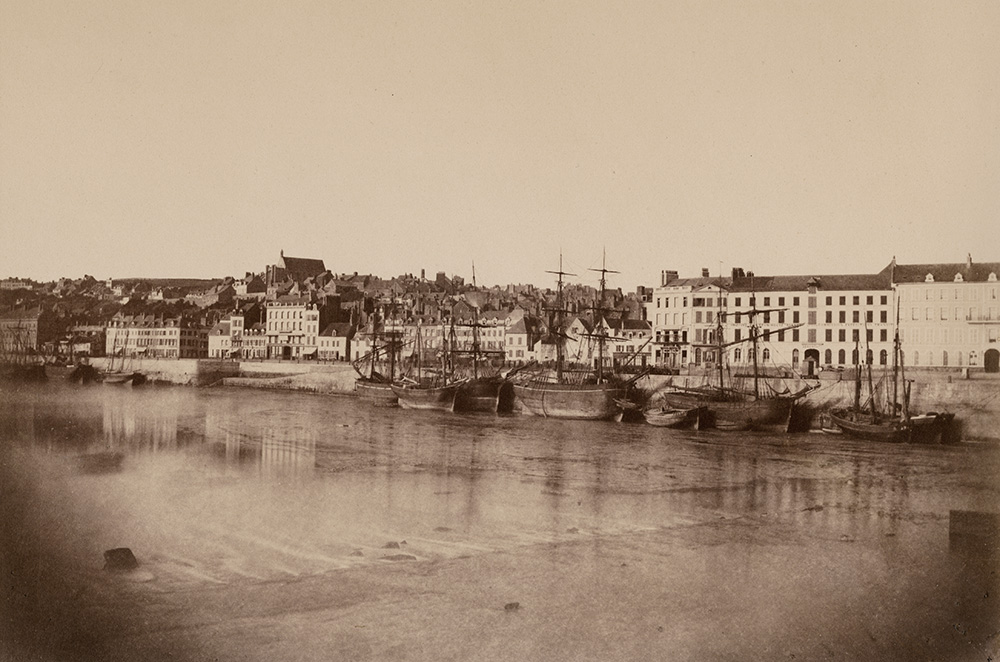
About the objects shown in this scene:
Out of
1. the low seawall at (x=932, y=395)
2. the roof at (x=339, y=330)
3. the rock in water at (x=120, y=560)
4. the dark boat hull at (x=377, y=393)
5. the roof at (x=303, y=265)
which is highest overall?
the roof at (x=303, y=265)

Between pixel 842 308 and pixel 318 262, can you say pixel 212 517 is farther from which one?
pixel 318 262

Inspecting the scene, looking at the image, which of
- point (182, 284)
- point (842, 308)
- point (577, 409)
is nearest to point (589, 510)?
point (577, 409)

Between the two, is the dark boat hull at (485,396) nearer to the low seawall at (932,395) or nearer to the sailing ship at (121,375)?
the low seawall at (932,395)

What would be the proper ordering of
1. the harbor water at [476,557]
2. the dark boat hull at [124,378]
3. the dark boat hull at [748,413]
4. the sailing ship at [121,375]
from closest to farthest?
the harbor water at [476,557]
the dark boat hull at [748,413]
the dark boat hull at [124,378]
the sailing ship at [121,375]

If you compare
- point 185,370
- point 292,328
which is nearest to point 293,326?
point 292,328

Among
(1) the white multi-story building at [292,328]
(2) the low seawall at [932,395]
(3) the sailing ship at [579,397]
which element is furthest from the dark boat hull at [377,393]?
(1) the white multi-story building at [292,328]

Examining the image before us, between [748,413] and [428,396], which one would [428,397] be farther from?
[748,413]
